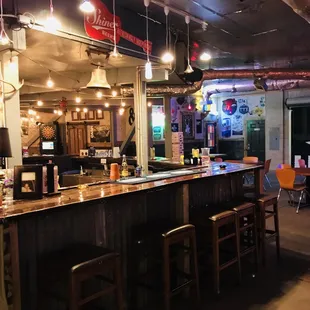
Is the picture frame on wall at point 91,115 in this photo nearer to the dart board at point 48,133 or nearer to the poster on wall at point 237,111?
the dart board at point 48,133

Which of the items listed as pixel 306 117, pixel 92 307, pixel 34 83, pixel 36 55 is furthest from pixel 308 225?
pixel 306 117

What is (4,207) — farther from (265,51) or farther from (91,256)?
(265,51)

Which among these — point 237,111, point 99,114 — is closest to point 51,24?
point 99,114

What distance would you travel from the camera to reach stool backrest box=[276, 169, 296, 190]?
611cm

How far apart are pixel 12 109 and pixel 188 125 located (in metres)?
9.60

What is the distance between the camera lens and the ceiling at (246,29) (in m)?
4.02

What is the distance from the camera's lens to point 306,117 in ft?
34.3

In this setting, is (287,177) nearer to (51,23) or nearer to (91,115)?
(51,23)

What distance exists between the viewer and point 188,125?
1210cm

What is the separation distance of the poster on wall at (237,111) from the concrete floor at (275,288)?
837 cm

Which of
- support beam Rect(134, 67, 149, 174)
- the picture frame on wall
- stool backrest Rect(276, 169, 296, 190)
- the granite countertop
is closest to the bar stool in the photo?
the granite countertop

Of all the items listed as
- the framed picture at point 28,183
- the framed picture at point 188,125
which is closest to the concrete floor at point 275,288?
the framed picture at point 28,183

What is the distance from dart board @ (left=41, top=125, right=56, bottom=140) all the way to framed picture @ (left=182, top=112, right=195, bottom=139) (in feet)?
14.0

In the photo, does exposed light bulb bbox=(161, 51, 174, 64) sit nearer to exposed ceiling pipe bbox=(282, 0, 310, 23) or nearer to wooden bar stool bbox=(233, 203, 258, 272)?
exposed ceiling pipe bbox=(282, 0, 310, 23)
